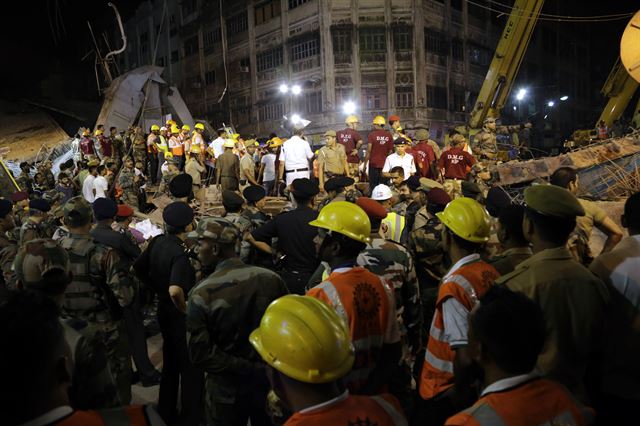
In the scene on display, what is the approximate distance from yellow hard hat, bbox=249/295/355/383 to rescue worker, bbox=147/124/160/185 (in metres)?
18.4

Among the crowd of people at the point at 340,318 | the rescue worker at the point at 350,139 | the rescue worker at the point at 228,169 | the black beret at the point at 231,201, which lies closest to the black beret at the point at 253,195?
the crowd of people at the point at 340,318

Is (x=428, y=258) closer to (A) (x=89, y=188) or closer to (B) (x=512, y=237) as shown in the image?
(B) (x=512, y=237)

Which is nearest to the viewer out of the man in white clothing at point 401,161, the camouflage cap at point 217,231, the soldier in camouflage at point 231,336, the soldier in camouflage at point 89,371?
the soldier in camouflage at point 89,371

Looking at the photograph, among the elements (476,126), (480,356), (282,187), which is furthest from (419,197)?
(476,126)

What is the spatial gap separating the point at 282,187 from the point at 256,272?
36.3 feet

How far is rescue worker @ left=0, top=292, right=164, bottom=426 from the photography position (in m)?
1.43

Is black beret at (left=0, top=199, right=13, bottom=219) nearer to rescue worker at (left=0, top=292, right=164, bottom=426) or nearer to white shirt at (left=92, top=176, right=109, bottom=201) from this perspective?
white shirt at (left=92, top=176, right=109, bottom=201)

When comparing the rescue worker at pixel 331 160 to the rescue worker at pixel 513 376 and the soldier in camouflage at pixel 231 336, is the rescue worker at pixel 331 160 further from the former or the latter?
the rescue worker at pixel 513 376

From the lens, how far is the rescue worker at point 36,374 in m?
1.43

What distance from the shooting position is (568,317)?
2445mm

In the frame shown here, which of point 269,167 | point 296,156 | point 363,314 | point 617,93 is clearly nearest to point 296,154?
point 296,156

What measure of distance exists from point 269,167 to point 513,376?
12.4 metres

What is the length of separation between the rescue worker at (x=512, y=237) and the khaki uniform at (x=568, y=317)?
33.0 inches

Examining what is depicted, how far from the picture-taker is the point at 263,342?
1762 millimetres
